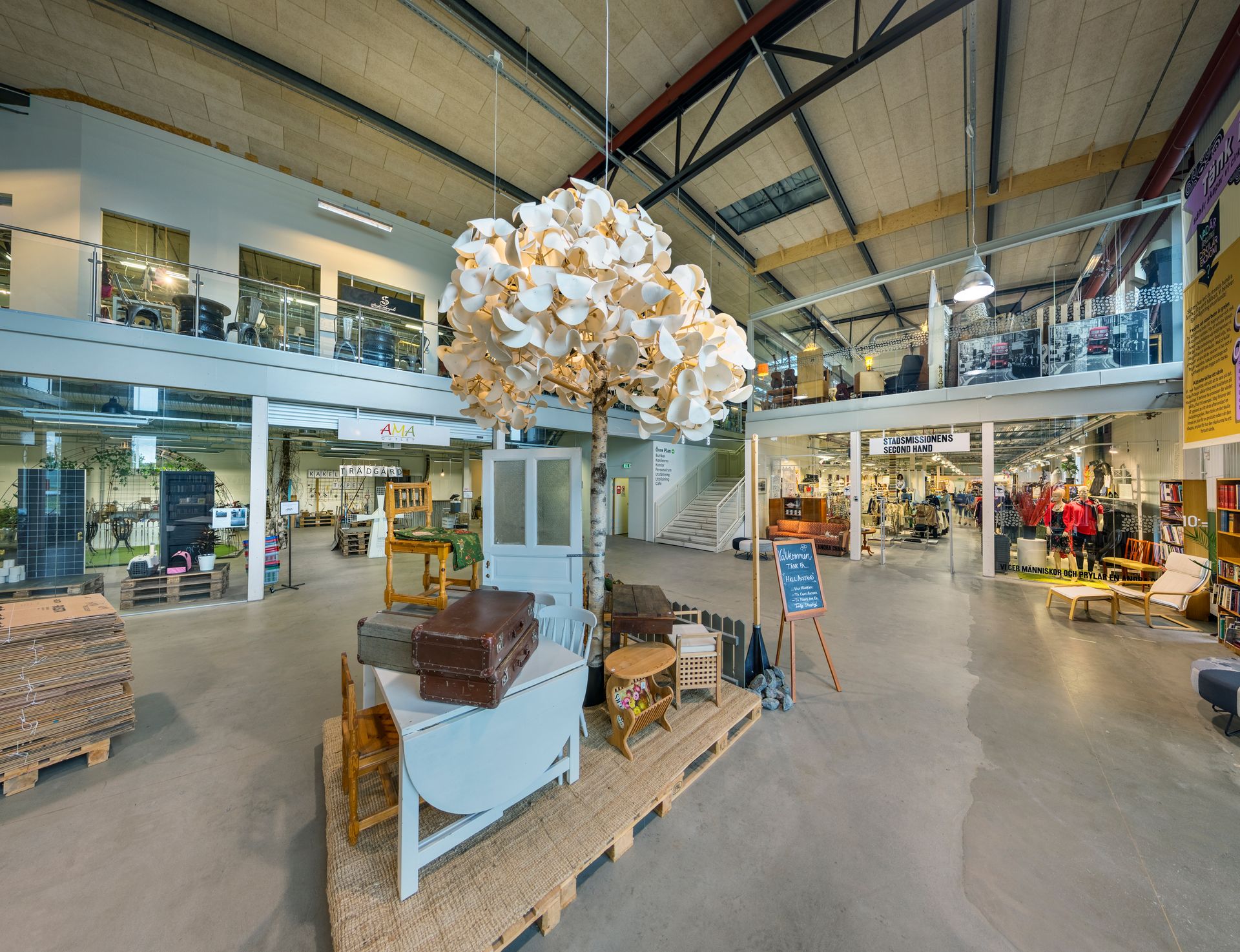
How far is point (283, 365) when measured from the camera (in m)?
6.02

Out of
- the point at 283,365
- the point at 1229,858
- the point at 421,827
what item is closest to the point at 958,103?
the point at 1229,858

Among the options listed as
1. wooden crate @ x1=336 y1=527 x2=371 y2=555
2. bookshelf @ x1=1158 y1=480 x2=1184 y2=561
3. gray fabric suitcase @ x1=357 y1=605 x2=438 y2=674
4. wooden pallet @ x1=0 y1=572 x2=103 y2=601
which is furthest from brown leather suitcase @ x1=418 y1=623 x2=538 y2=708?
wooden crate @ x1=336 y1=527 x2=371 y2=555

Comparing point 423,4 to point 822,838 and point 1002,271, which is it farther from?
point 1002,271

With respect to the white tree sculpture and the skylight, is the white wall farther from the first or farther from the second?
the white tree sculpture

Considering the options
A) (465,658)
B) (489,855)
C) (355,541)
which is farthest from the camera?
(355,541)

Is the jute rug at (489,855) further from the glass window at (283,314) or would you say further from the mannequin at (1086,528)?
the mannequin at (1086,528)

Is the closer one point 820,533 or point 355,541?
point 355,541

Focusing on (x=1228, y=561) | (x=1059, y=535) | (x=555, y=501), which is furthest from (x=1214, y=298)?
(x=555, y=501)

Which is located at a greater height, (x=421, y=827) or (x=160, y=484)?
(x=160, y=484)

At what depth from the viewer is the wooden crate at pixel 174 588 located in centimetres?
526

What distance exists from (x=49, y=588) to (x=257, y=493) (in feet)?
6.58

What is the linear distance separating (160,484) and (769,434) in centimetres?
1191

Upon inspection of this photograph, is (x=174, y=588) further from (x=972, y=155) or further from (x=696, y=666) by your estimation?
(x=972, y=155)

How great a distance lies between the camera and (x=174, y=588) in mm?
5500
